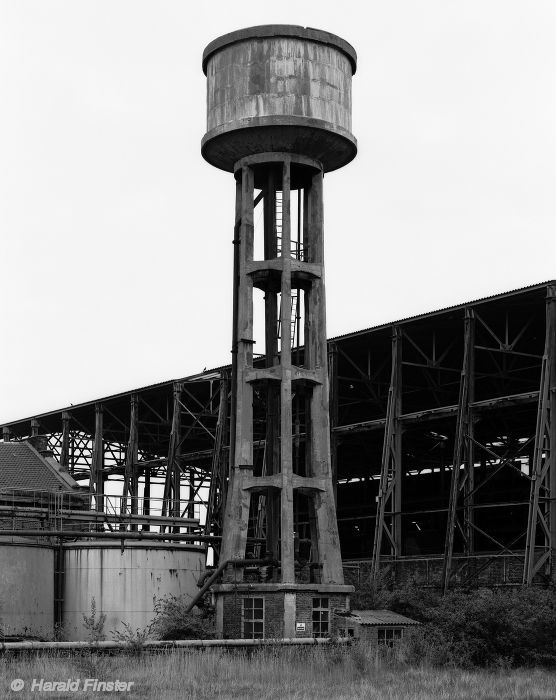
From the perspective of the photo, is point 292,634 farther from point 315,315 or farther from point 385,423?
point 385,423

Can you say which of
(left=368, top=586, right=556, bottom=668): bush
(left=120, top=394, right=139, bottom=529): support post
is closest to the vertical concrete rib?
(left=368, top=586, right=556, bottom=668): bush

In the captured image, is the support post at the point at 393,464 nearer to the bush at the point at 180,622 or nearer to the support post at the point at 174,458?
the bush at the point at 180,622

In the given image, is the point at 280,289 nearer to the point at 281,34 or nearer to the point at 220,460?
the point at 281,34

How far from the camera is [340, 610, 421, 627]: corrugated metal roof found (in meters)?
38.0

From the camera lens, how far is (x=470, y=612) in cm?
3366

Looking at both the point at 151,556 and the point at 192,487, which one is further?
the point at 192,487

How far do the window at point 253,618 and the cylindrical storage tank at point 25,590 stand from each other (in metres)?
6.44

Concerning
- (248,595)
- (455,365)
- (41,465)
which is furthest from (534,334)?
(41,465)

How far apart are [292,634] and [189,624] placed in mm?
3724

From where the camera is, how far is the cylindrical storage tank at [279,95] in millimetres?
40000

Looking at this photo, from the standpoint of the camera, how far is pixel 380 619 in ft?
126

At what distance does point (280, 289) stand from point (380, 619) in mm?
11294

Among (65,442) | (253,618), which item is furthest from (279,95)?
(65,442)

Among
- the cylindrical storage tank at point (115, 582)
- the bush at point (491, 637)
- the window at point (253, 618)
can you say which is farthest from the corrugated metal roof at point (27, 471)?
the bush at point (491, 637)
